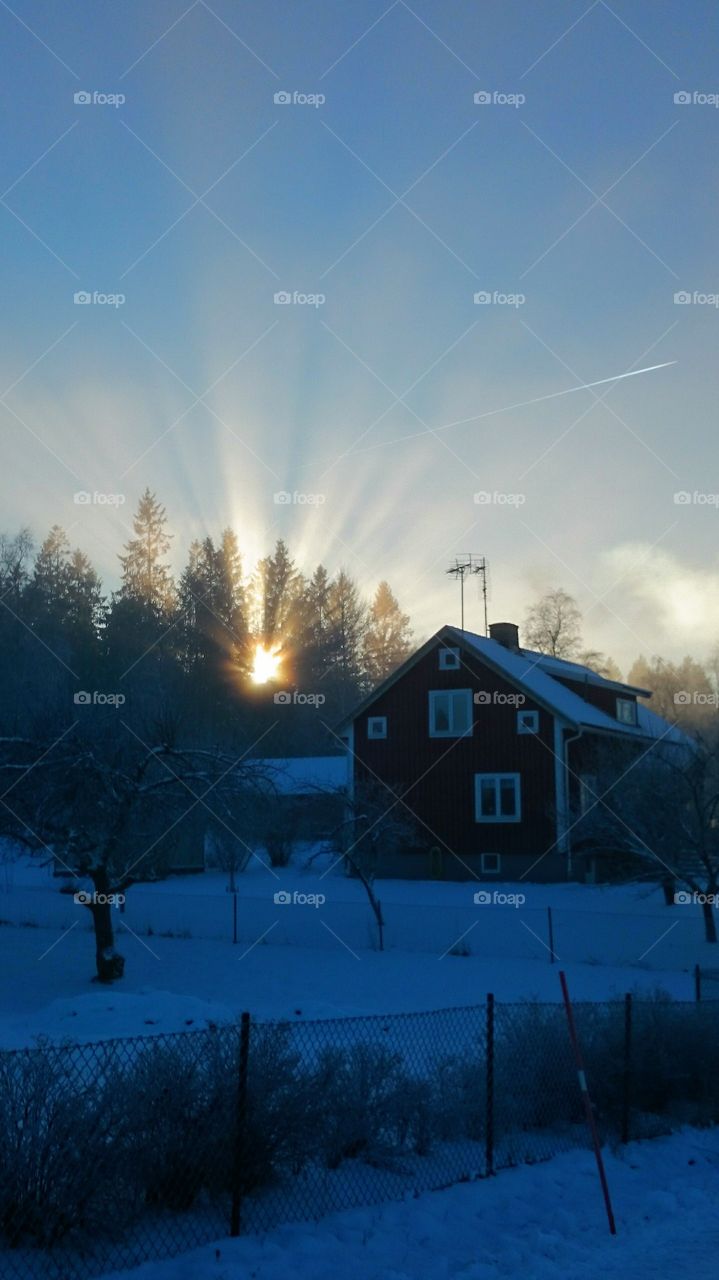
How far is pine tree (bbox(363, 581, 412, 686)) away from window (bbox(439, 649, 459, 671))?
25.7m

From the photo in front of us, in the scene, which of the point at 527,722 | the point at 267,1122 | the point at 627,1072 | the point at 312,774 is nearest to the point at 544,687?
the point at 527,722

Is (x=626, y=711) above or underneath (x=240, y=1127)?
above

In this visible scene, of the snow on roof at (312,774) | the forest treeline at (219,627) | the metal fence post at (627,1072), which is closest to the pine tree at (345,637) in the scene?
the forest treeline at (219,627)

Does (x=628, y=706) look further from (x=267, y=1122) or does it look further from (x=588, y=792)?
(x=267, y=1122)

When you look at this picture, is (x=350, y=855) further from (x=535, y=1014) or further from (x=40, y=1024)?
(x=535, y=1014)

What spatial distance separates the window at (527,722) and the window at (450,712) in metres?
1.67

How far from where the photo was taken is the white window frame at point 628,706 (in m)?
39.0

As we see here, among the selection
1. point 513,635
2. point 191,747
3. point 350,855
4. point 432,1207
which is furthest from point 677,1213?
point 513,635

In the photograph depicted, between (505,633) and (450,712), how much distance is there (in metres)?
5.36

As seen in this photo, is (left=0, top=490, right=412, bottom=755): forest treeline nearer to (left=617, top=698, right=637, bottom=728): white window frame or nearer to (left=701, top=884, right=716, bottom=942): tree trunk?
(left=617, top=698, right=637, bottom=728): white window frame

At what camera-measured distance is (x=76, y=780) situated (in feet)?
60.4

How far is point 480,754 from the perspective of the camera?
35.6m

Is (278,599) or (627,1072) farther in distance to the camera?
(278,599)

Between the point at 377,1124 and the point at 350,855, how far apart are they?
19.5m
